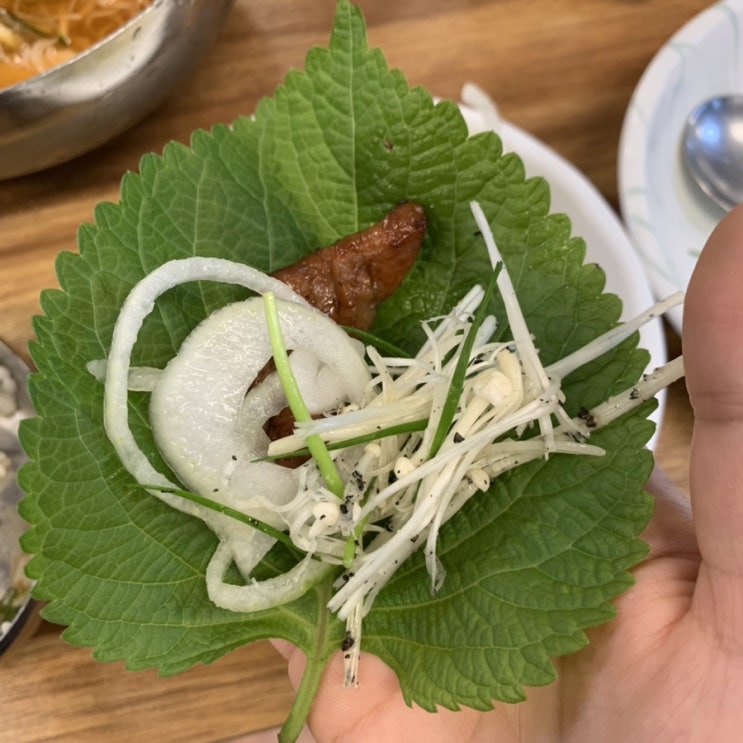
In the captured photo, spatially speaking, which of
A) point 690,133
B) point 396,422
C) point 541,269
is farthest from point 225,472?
point 690,133

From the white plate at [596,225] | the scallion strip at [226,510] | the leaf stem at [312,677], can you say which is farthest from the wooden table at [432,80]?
the scallion strip at [226,510]

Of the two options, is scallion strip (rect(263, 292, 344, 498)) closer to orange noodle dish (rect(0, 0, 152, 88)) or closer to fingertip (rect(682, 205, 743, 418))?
fingertip (rect(682, 205, 743, 418))

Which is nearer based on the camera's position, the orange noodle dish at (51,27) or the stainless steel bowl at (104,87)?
the stainless steel bowl at (104,87)

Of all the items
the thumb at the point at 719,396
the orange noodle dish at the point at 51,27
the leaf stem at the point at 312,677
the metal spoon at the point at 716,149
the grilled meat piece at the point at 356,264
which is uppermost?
the orange noodle dish at the point at 51,27

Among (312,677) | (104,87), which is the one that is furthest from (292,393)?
(104,87)

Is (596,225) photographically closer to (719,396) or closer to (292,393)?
(719,396)

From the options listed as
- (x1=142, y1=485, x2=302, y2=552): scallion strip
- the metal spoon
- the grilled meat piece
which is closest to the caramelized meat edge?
the grilled meat piece

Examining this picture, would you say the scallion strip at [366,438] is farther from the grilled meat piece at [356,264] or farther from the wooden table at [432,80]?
the wooden table at [432,80]

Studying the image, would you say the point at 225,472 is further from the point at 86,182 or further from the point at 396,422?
the point at 86,182
